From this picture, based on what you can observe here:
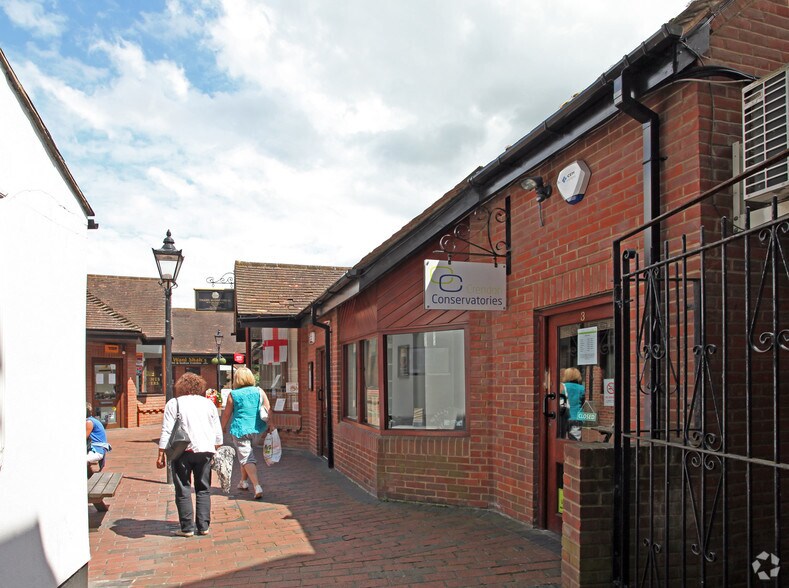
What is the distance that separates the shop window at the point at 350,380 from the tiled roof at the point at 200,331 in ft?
74.6

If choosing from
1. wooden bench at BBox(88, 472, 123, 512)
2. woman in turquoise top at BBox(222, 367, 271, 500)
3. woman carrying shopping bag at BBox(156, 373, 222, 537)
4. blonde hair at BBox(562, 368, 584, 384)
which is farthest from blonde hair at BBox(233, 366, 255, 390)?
blonde hair at BBox(562, 368, 584, 384)

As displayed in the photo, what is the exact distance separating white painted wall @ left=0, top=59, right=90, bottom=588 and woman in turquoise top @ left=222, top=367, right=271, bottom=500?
3.43 metres

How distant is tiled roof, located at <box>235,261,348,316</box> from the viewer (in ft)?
45.8

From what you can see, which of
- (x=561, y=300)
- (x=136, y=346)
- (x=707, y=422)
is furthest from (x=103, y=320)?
(x=707, y=422)

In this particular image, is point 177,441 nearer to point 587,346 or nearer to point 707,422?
point 587,346

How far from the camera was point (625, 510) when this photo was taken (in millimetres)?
3707

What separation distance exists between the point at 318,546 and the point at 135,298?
22.5 metres

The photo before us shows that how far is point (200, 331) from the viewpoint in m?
33.2

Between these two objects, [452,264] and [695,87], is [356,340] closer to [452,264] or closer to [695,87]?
[452,264]

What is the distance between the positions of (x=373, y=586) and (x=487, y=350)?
2.75 m

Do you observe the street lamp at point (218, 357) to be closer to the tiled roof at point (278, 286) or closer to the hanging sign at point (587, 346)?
the tiled roof at point (278, 286)

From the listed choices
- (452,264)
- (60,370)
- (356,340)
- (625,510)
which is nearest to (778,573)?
(625,510)

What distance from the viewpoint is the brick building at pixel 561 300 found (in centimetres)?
383

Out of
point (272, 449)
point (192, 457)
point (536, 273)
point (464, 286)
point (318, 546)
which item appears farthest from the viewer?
point (272, 449)
